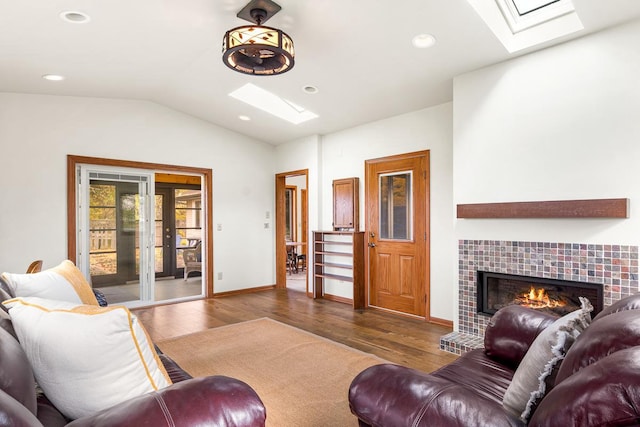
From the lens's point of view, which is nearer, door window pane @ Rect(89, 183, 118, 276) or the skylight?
the skylight

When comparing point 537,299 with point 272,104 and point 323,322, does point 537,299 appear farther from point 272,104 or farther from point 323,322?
point 272,104

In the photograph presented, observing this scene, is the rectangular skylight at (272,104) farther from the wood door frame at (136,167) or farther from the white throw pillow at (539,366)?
the white throw pillow at (539,366)

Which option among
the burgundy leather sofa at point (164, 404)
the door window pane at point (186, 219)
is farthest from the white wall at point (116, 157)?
the burgundy leather sofa at point (164, 404)

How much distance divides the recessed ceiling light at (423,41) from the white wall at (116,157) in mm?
3877

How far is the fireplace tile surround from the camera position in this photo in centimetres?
274

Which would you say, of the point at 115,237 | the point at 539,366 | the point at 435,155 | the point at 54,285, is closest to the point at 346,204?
the point at 435,155

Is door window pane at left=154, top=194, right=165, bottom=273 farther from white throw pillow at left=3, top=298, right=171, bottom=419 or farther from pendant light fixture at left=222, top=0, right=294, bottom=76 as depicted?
white throw pillow at left=3, top=298, right=171, bottom=419

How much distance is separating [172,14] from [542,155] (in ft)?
10.6

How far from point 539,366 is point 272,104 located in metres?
4.83

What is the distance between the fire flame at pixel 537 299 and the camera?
3213mm

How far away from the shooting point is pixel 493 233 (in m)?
3.45

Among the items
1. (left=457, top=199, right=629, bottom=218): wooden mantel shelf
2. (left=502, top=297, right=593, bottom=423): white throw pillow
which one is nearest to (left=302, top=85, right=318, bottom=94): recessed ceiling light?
(left=457, top=199, right=629, bottom=218): wooden mantel shelf

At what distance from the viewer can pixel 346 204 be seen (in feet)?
18.1

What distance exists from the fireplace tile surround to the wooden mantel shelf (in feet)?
0.81
